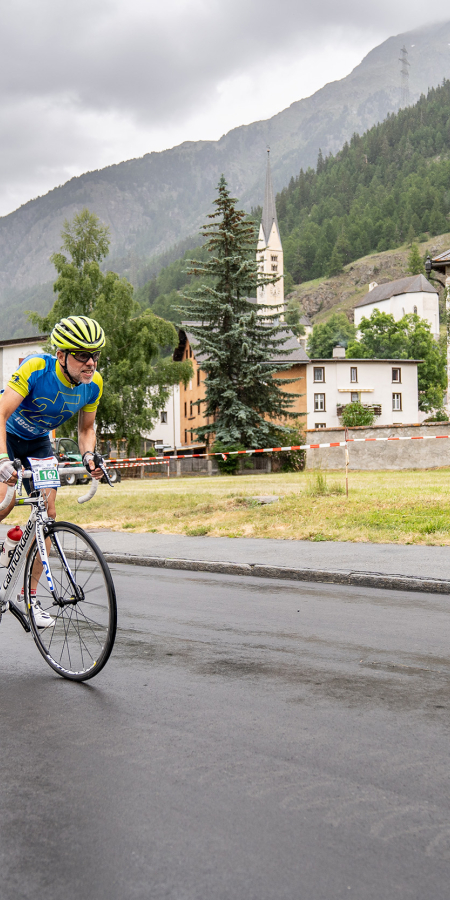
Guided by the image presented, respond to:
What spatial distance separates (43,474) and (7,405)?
48 centimetres

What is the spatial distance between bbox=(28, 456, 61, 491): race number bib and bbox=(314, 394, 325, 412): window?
72.0 meters

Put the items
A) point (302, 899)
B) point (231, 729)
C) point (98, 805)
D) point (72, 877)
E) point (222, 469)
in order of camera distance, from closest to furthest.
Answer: point (302, 899) < point (72, 877) < point (98, 805) < point (231, 729) < point (222, 469)

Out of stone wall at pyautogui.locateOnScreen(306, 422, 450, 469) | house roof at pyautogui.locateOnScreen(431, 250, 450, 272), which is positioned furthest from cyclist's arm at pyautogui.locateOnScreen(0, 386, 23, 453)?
house roof at pyautogui.locateOnScreen(431, 250, 450, 272)

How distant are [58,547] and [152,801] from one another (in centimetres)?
205

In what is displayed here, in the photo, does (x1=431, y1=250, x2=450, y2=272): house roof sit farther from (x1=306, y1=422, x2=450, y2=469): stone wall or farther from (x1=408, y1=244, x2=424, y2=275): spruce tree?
(x1=408, y1=244, x2=424, y2=275): spruce tree

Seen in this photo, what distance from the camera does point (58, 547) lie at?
482 cm

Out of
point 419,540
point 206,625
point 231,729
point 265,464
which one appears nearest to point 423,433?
point 265,464

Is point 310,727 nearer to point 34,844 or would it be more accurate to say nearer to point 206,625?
point 34,844

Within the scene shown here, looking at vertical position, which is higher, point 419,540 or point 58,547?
point 58,547

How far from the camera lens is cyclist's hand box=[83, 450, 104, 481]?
5.07 metres

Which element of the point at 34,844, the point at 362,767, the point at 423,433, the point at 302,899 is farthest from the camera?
the point at 423,433

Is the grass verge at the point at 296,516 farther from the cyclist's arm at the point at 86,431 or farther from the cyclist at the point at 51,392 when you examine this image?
the cyclist at the point at 51,392

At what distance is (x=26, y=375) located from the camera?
4.91m

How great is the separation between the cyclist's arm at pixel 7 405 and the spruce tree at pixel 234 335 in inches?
1493
